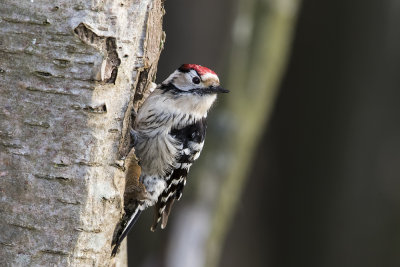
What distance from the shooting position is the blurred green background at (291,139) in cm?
574

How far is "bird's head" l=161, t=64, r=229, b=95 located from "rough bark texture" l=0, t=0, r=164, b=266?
1358 mm

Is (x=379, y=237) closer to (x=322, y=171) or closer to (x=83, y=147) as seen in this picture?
(x=322, y=171)

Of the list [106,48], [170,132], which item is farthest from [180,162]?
[106,48]

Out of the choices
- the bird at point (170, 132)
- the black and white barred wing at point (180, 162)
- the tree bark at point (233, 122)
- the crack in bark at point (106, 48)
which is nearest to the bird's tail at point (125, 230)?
the bird at point (170, 132)

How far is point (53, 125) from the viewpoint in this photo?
96.8 inches

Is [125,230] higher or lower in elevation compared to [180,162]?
lower

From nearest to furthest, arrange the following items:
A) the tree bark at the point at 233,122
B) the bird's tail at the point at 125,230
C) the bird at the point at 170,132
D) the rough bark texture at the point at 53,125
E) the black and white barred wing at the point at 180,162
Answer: the rough bark texture at the point at 53,125 → the bird's tail at the point at 125,230 → the bird at the point at 170,132 → the black and white barred wing at the point at 180,162 → the tree bark at the point at 233,122

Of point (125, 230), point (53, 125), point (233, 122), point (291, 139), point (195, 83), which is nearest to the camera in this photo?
point (53, 125)

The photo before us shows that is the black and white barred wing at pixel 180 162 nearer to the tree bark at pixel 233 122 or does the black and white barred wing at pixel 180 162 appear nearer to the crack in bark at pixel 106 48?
the crack in bark at pixel 106 48

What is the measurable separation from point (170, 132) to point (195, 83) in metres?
0.37

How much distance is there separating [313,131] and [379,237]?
5.30 ft

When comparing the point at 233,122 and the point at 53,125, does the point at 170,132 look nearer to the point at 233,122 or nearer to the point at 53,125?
the point at 53,125

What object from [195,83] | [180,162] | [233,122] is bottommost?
[233,122]

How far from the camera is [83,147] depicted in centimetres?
250
